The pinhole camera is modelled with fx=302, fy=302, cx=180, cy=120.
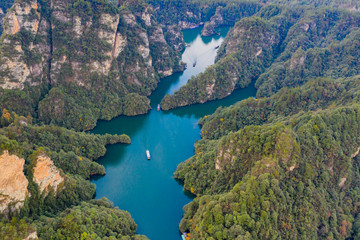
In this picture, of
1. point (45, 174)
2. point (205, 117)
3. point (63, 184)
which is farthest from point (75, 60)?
point (45, 174)

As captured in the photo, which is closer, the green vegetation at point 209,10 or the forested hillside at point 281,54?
the forested hillside at point 281,54

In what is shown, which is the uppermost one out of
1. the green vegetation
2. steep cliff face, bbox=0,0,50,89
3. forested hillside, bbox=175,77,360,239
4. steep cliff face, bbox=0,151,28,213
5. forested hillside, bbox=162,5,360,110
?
the green vegetation

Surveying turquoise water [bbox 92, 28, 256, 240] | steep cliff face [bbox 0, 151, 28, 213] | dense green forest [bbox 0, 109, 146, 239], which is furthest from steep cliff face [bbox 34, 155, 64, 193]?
turquoise water [bbox 92, 28, 256, 240]

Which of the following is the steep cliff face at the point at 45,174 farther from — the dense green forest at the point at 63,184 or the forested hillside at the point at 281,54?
the forested hillside at the point at 281,54

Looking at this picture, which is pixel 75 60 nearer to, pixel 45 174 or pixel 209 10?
pixel 45 174

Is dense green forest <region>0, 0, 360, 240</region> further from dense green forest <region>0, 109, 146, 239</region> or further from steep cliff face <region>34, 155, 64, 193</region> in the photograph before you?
steep cliff face <region>34, 155, 64, 193</region>

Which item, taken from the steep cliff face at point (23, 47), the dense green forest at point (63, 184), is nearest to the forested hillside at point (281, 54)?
the dense green forest at point (63, 184)

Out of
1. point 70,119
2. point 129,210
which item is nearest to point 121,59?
point 70,119
